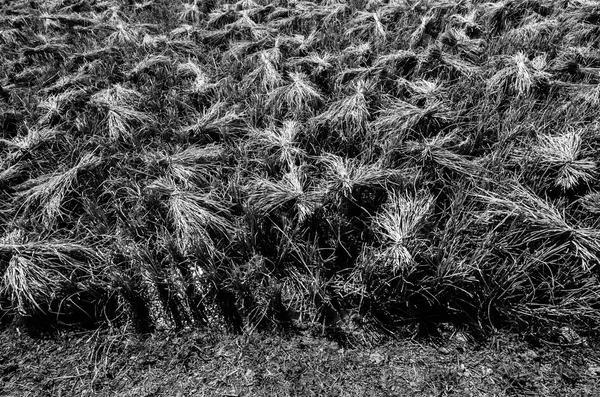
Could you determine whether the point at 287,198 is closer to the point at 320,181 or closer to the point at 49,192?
the point at 320,181

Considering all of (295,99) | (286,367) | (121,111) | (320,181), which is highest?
(121,111)

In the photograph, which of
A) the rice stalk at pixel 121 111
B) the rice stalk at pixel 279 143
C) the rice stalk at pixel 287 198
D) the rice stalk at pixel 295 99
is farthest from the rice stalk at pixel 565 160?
the rice stalk at pixel 121 111

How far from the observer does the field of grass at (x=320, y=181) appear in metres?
2.15

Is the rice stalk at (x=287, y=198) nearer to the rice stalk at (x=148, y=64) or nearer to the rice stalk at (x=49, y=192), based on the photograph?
the rice stalk at (x=49, y=192)

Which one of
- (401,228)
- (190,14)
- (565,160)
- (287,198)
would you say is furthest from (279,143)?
(190,14)

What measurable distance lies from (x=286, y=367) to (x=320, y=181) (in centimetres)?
133

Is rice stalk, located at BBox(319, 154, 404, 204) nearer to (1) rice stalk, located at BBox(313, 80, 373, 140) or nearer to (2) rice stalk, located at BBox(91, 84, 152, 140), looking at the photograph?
(1) rice stalk, located at BBox(313, 80, 373, 140)

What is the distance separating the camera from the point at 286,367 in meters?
1.95

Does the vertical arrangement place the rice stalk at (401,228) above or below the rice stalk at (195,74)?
below

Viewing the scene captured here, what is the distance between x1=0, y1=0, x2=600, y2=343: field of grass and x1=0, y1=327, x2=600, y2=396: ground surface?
0.34 feet

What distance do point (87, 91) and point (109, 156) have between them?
1316 millimetres

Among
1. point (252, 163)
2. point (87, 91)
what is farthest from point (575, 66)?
point (87, 91)

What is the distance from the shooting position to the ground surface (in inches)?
71.4

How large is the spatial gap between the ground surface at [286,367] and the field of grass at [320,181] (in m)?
0.10
